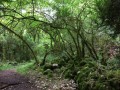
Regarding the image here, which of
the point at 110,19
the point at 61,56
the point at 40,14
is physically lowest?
the point at 61,56

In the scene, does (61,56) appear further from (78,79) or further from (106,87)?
(106,87)

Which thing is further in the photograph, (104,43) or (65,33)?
(65,33)

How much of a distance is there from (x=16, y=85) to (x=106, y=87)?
4529mm

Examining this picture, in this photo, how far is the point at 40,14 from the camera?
12.5 meters

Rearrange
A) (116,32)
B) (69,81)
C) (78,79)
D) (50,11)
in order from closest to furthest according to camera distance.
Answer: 1. (116,32)
2. (78,79)
3. (69,81)
4. (50,11)

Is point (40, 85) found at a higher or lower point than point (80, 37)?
lower

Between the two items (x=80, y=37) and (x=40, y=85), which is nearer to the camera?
(x=40, y=85)

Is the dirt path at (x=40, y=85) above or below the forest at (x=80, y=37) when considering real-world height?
below

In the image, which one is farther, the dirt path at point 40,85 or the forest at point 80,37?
the dirt path at point 40,85

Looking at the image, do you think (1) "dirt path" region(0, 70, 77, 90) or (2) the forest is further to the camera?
(1) "dirt path" region(0, 70, 77, 90)

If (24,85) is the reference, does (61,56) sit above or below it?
above

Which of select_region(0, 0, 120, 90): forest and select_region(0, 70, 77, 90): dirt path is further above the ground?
select_region(0, 0, 120, 90): forest

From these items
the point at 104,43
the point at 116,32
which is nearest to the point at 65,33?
the point at 104,43

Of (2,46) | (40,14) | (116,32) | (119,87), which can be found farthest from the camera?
(2,46)
